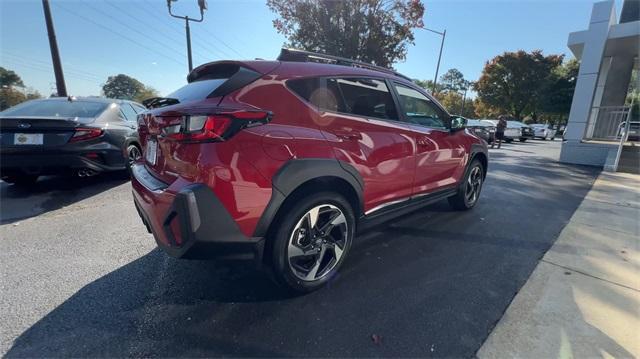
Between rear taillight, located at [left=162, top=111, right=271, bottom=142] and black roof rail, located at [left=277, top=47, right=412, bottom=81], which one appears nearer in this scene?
rear taillight, located at [left=162, top=111, right=271, bottom=142]

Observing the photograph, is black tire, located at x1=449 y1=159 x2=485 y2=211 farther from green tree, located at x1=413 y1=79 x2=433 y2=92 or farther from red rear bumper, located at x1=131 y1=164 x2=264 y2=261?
green tree, located at x1=413 y1=79 x2=433 y2=92

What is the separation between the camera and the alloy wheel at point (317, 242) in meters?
2.18

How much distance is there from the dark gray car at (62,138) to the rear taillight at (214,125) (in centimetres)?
308

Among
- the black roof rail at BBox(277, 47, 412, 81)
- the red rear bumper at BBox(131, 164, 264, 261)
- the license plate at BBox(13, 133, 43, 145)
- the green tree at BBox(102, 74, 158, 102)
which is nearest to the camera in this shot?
the red rear bumper at BBox(131, 164, 264, 261)

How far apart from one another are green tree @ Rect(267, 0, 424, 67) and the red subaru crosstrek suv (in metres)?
10.8

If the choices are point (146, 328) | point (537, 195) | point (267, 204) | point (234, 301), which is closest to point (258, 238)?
point (267, 204)

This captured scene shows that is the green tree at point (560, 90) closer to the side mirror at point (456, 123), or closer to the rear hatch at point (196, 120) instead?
the side mirror at point (456, 123)

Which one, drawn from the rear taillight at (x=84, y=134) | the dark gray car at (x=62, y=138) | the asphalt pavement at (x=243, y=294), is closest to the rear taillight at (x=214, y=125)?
the asphalt pavement at (x=243, y=294)

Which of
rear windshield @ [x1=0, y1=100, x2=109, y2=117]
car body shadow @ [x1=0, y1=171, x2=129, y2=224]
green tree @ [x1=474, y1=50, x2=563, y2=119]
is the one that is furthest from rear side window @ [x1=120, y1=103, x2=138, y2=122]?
green tree @ [x1=474, y1=50, x2=563, y2=119]

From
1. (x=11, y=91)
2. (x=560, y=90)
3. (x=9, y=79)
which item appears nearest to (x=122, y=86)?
(x=9, y=79)

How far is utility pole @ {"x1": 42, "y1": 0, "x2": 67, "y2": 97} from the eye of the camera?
1009 cm

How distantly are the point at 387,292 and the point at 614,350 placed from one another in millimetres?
1374

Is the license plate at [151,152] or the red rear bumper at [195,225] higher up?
the license plate at [151,152]

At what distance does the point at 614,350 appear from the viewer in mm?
1768
